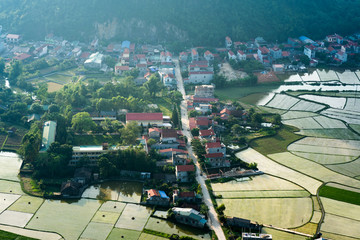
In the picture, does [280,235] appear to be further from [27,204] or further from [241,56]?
[241,56]

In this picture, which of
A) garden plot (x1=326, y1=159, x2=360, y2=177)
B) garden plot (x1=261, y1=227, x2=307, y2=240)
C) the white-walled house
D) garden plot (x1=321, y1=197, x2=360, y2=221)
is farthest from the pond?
the white-walled house

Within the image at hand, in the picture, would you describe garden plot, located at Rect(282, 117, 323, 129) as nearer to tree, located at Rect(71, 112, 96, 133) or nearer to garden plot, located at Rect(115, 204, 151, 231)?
tree, located at Rect(71, 112, 96, 133)

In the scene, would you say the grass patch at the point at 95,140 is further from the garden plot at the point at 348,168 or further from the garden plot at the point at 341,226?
the garden plot at the point at 341,226

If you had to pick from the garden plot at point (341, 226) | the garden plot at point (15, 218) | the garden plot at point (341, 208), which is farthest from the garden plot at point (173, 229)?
the garden plot at point (341, 208)

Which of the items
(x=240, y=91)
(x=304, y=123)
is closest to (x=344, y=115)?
(x=304, y=123)

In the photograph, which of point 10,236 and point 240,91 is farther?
point 240,91

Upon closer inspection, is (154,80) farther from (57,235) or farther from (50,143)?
(57,235)
